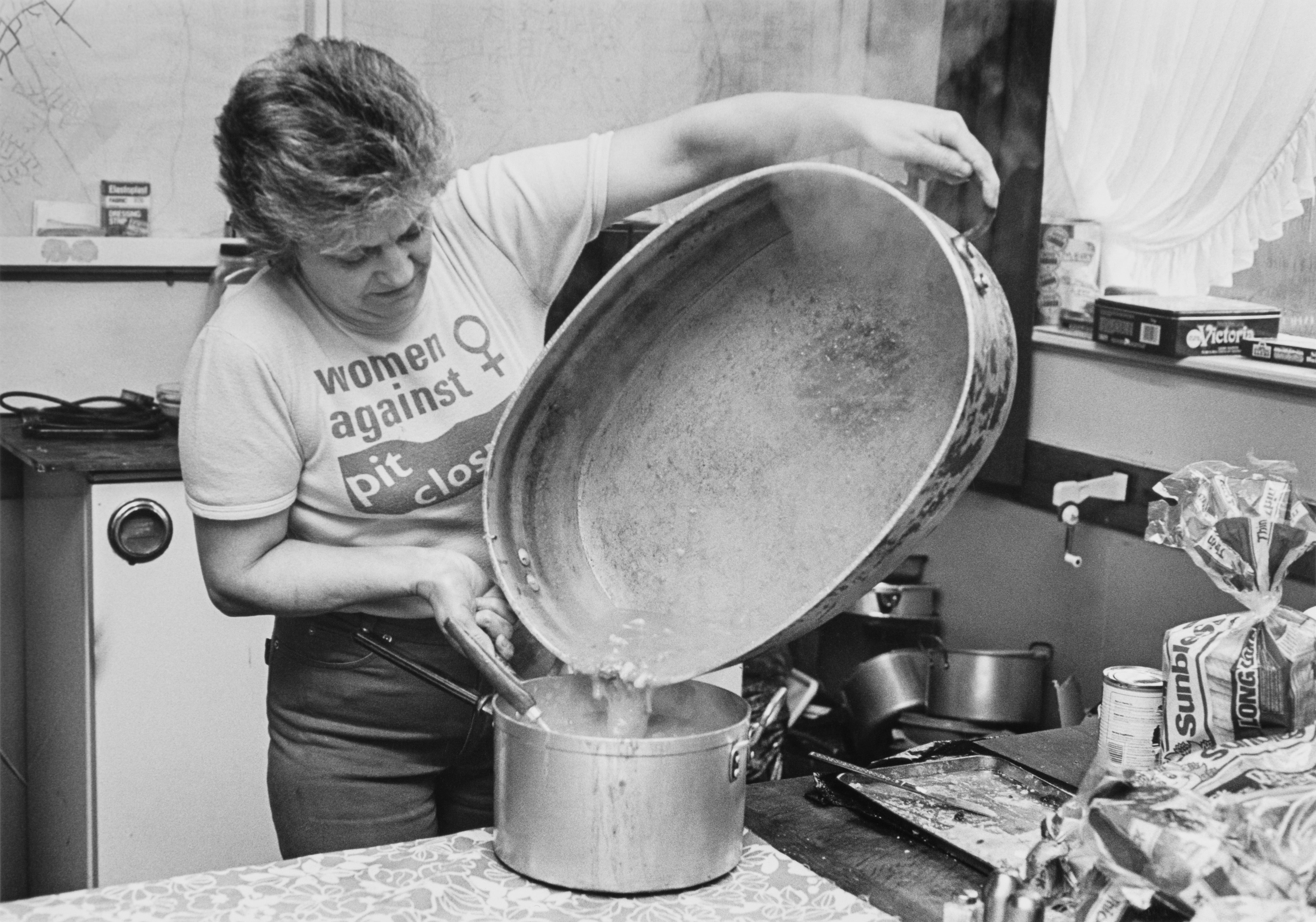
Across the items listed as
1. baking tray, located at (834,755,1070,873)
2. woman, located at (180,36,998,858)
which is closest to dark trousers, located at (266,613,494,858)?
woman, located at (180,36,998,858)

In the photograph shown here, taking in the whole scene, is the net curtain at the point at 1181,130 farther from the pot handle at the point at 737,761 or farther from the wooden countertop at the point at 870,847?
the pot handle at the point at 737,761

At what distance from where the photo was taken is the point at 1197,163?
274 centimetres

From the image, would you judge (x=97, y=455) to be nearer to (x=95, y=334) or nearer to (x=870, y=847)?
(x=95, y=334)

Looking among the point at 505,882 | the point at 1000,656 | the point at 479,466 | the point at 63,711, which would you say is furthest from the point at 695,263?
the point at 63,711

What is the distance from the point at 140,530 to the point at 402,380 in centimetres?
114

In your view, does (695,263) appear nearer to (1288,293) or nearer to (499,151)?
(1288,293)

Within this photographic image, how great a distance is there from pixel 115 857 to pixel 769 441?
1.66m

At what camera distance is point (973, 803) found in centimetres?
142

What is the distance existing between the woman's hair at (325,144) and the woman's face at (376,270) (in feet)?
0.06

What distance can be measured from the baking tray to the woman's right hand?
38cm

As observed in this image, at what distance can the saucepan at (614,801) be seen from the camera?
115 centimetres

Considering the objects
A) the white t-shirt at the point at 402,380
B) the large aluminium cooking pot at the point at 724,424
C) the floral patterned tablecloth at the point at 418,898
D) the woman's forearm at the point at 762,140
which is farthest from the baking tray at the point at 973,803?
the woman's forearm at the point at 762,140

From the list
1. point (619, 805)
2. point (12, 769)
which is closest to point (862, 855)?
point (619, 805)

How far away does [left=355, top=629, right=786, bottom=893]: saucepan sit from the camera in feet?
3.78
